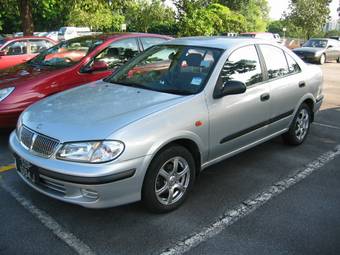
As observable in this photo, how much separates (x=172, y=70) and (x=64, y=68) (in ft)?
→ 7.90

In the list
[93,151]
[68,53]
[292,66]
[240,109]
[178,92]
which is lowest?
[93,151]

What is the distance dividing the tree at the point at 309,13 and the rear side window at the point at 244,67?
1437 inches

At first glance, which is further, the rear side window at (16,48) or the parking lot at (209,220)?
the rear side window at (16,48)

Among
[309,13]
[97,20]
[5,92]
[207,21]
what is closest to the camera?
[5,92]

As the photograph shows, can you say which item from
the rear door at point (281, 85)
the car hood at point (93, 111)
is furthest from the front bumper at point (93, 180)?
the rear door at point (281, 85)

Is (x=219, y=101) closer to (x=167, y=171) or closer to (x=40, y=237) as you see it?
(x=167, y=171)

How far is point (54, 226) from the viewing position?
3416mm

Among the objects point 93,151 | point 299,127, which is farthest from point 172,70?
point 299,127

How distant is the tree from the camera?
37406mm

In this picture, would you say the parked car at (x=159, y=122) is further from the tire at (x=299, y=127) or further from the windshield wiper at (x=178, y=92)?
the tire at (x=299, y=127)

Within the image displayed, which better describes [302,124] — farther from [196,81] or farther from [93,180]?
[93,180]

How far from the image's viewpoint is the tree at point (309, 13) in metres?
37.4

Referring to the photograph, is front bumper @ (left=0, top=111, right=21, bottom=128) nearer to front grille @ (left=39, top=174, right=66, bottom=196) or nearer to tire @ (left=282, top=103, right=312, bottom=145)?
front grille @ (left=39, top=174, right=66, bottom=196)

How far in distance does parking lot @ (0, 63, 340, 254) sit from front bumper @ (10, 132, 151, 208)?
0.31 metres
